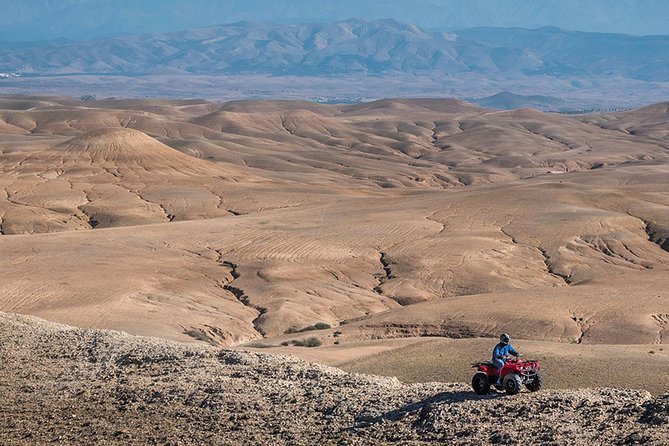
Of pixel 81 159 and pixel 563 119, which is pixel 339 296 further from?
pixel 563 119

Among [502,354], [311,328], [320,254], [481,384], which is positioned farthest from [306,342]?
[320,254]

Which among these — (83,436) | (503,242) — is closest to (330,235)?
(503,242)

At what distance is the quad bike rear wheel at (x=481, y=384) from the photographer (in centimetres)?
1480

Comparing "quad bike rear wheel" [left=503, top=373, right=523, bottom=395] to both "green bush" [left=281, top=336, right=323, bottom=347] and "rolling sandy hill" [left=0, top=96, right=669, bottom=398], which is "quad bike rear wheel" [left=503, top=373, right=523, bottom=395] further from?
"green bush" [left=281, top=336, right=323, bottom=347]

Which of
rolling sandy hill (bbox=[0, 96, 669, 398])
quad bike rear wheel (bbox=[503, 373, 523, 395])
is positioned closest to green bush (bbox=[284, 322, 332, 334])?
rolling sandy hill (bbox=[0, 96, 669, 398])

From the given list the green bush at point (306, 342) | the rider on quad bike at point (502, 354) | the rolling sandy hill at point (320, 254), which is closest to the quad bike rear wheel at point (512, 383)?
the rider on quad bike at point (502, 354)

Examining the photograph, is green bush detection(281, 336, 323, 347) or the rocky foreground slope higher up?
the rocky foreground slope

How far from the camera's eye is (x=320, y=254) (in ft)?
152

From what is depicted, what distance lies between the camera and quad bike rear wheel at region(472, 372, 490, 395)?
14805 millimetres

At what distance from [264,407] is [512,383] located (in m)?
3.84

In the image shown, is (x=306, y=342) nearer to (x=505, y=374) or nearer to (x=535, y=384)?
(x=535, y=384)

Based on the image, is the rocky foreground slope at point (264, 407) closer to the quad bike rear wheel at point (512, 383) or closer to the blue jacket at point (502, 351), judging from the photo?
the quad bike rear wheel at point (512, 383)

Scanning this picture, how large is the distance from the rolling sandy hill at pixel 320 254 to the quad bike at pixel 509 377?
16.2ft

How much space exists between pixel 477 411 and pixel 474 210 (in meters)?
45.1
